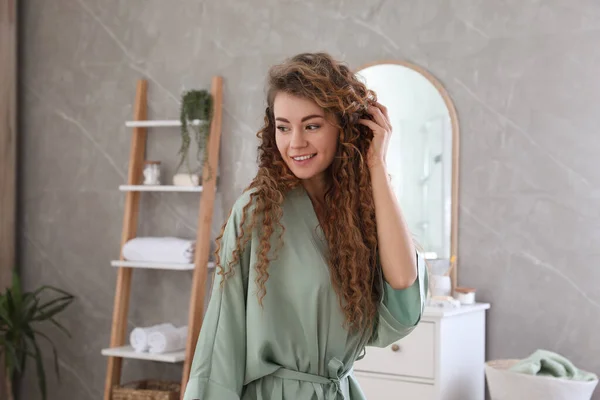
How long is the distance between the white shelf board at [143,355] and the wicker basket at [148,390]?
0.52ft

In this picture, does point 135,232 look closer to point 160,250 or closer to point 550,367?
point 160,250

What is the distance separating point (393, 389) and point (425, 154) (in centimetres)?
112

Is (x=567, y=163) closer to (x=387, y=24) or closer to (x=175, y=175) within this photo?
(x=387, y=24)

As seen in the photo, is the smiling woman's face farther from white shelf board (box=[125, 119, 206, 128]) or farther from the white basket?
white shelf board (box=[125, 119, 206, 128])

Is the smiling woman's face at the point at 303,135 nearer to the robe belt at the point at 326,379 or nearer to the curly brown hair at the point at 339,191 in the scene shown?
the curly brown hair at the point at 339,191

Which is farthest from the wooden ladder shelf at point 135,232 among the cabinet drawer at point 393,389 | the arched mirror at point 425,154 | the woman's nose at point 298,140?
the woman's nose at point 298,140

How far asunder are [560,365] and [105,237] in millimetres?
2491

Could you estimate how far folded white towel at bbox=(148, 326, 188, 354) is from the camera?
3834 millimetres

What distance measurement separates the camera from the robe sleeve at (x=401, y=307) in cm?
148

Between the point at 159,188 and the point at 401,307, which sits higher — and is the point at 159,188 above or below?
above

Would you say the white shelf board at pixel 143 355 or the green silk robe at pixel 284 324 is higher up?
the green silk robe at pixel 284 324

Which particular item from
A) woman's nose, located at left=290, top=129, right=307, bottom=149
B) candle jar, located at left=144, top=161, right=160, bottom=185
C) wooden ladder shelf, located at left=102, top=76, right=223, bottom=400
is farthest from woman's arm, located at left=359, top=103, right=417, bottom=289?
candle jar, located at left=144, top=161, right=160, bottom=185

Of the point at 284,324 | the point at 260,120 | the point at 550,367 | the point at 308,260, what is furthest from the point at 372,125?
the point at 260,120

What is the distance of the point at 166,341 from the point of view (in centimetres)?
383
